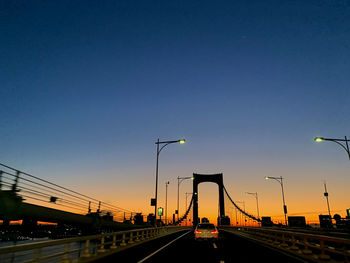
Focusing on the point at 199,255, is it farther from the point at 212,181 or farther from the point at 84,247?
the point at 212,181

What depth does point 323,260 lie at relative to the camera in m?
11.6

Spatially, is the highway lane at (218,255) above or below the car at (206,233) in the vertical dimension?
below

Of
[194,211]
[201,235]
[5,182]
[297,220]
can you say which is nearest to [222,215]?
[194,211]

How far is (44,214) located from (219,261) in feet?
39.0

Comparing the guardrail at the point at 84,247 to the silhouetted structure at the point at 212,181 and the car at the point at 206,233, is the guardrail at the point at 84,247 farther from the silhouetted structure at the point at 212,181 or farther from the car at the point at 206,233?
the silhouetted structure at the point at 212,181

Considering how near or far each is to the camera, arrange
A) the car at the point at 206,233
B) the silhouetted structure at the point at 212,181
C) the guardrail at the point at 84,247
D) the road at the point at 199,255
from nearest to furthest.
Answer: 1. the guardrail at the point at 84,247
2. the road at the point at 199,255
3. the car at the point at 206,233
4. the silhouetted structure at the point at 212,181

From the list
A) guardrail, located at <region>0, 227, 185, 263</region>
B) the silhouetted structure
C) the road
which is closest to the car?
the road

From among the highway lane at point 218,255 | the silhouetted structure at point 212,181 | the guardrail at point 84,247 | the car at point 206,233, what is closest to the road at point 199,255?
the highway lane at point 218,255

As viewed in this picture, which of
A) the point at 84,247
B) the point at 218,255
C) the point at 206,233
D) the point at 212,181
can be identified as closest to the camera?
the point at 84,247

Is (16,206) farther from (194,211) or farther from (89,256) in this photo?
(194,211)

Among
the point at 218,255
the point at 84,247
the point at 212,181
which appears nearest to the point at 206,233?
the point at 218,255

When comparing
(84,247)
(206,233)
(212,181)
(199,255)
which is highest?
(212,181)

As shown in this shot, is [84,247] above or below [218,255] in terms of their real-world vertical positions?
above

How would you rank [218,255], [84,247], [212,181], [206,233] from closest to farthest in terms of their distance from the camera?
[84,247]
[218,255]
[206,233]
[212,181]
